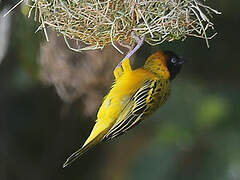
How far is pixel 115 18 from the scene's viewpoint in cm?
218

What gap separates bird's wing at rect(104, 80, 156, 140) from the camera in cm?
234

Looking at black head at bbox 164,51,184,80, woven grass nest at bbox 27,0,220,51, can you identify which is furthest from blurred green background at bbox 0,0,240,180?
woven grass nest at bbox 27,0,220,51

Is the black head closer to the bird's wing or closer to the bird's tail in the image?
the bird's wing

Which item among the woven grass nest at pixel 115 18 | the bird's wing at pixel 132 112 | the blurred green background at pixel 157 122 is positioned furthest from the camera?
the blurred green background at pixel 157 122

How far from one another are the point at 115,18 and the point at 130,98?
30 cm

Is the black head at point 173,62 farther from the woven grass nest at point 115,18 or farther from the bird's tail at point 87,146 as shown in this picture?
the bird's tail at point 87,146

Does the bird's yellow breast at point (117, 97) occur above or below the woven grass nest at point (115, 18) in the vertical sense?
below

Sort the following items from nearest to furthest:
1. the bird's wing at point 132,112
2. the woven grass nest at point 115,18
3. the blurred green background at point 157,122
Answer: the woven grass nest at point 115,18, the bird's wing at point 132,112, the blurred green background at point 157,122

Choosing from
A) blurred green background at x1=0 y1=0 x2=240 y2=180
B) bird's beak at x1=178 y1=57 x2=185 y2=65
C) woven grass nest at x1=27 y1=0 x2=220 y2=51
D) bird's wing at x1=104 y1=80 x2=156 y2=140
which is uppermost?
woven grass nest at x1=27 y1=0 x2=220 y2=51

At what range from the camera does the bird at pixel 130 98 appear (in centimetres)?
235

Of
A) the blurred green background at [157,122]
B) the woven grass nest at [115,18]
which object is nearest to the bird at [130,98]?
the woven grass nest at [115,18]

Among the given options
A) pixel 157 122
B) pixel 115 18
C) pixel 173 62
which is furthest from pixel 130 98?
pixel 157 122

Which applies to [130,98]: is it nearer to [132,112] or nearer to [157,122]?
[132,112]

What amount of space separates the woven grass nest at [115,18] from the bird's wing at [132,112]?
0.59ft
